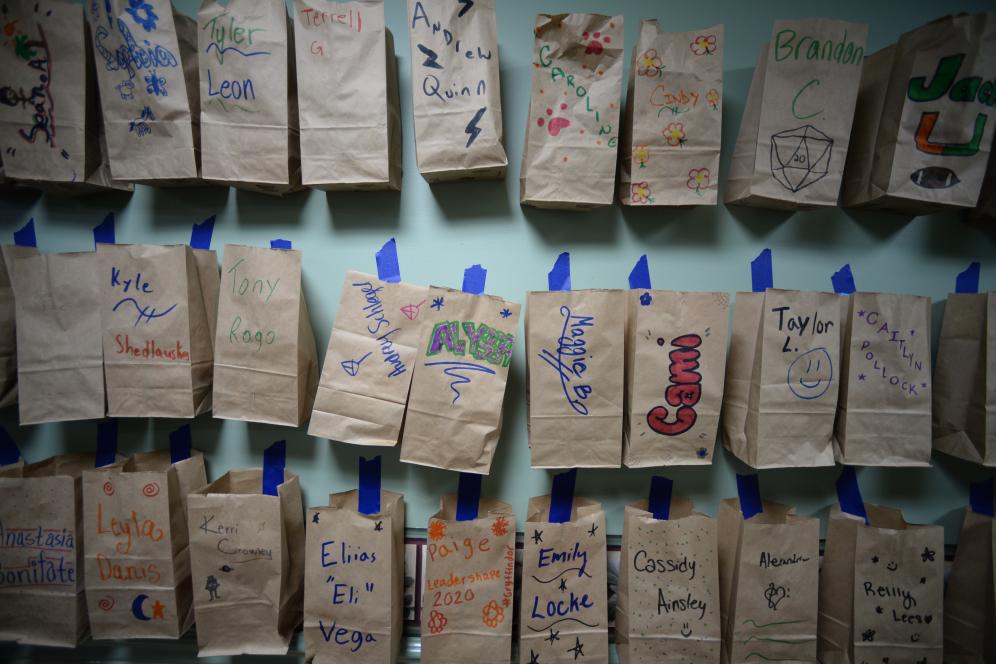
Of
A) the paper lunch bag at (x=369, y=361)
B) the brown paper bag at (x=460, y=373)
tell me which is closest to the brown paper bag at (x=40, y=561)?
the paper lunch bag at (x=369, y=361)

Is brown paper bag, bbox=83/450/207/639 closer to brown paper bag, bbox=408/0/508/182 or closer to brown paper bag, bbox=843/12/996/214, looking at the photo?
brown paper bag, bbox=408/0/508/182

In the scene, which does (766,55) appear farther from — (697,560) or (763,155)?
(697,560)

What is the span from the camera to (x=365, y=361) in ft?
3.02

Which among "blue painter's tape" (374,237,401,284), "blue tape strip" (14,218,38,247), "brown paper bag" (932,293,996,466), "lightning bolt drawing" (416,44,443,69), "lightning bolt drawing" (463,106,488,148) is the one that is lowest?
"brown paper bag" (932,293,996,466)

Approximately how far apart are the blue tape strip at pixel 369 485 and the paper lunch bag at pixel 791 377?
859mm

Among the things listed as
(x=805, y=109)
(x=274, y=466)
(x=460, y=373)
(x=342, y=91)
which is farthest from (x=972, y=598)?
(x=342, y=91)

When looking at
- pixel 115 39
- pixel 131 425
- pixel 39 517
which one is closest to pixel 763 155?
pixel 115 39

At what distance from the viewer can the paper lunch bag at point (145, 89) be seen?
913mm

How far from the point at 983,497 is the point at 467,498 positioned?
1277 millimetres

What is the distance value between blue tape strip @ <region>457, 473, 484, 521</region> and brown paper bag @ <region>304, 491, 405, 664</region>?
0.18 meters

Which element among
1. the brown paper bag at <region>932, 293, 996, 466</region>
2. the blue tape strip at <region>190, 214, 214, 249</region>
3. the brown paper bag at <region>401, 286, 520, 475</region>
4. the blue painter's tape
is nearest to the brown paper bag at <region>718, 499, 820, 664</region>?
the brown paper bag at <region>932, 293, 996, 466</region>

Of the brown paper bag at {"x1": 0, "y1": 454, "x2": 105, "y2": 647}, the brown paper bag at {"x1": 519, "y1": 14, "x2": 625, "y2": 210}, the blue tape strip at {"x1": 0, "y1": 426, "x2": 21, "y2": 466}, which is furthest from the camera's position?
the blue tape strip at {"x1": 0, "y1": 426, "x2": 21, "y2": 466}

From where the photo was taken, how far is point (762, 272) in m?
1.03

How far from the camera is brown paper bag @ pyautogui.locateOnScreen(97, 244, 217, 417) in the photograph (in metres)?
0.95
